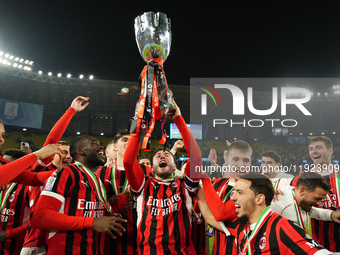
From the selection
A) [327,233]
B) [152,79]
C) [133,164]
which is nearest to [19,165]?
[133,164]

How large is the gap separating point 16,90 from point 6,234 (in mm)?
21166

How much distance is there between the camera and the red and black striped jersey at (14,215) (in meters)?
2.99

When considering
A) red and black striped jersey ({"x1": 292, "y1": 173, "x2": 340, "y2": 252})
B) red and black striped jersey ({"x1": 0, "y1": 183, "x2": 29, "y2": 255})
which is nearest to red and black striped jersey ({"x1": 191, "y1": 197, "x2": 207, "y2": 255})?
red and black striped jersey ({"x1": 292, "y1": 173, "x2": 340, "y2": 252})

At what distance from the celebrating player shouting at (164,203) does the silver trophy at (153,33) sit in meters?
0.63

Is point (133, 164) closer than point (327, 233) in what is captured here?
Yes

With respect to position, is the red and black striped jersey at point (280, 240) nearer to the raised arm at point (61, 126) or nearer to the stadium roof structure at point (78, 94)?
the raised arm at point (61, 126)

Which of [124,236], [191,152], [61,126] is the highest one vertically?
[61,126]

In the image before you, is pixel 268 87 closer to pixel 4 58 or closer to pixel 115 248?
pixel 115 248

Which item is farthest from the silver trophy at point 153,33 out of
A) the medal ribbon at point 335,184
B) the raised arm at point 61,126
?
the medal ribbon at point 335,184

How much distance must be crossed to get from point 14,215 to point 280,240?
3033mm

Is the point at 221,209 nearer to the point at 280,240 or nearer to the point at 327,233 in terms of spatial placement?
the point at 280,240

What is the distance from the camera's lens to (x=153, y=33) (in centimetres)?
224

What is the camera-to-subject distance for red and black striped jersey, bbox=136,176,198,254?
2.39 meters

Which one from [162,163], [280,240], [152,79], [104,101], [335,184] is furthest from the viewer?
[104,101]
